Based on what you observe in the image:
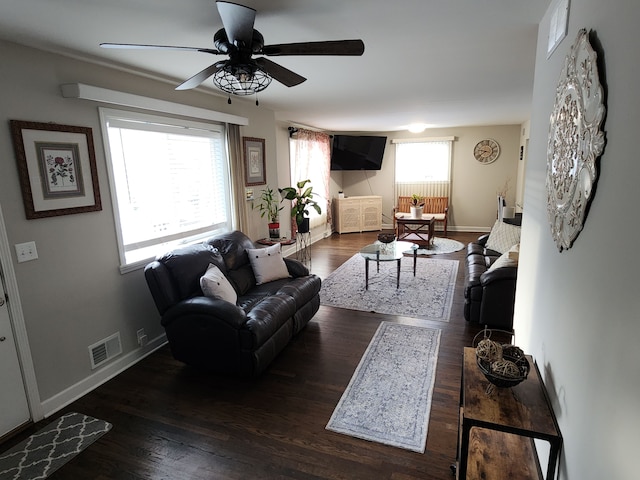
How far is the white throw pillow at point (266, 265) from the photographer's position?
3.73m

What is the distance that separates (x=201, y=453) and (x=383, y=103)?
4.33 m

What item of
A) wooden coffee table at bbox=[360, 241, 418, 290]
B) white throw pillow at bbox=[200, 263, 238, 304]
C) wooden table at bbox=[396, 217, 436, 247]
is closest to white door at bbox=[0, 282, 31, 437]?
white throw pillow at bbox=[200, 263, 238, 304]

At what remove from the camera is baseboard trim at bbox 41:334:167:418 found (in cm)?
257

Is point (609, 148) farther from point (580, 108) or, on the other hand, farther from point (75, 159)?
point (75, 159)

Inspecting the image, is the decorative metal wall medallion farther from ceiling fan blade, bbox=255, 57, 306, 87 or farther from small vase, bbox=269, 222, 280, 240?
small vase, bbox=269, 222, 280, 240

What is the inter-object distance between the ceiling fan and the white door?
1843 mm

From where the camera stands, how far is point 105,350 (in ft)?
9.69

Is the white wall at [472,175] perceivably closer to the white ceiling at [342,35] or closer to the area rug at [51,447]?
the white ceiling at [342,35]

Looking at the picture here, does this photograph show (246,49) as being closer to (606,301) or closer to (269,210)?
(606,301)

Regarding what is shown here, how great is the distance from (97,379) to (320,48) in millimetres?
2905

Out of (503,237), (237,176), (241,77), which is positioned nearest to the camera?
(241,77)

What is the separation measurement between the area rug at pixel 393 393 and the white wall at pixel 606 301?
94 centimetres

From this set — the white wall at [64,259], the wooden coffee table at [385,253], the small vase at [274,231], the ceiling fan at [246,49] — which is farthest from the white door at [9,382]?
the wooden coffee table at [385,253]

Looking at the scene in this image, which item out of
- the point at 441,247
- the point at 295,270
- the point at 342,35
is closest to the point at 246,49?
the point at 342,35
